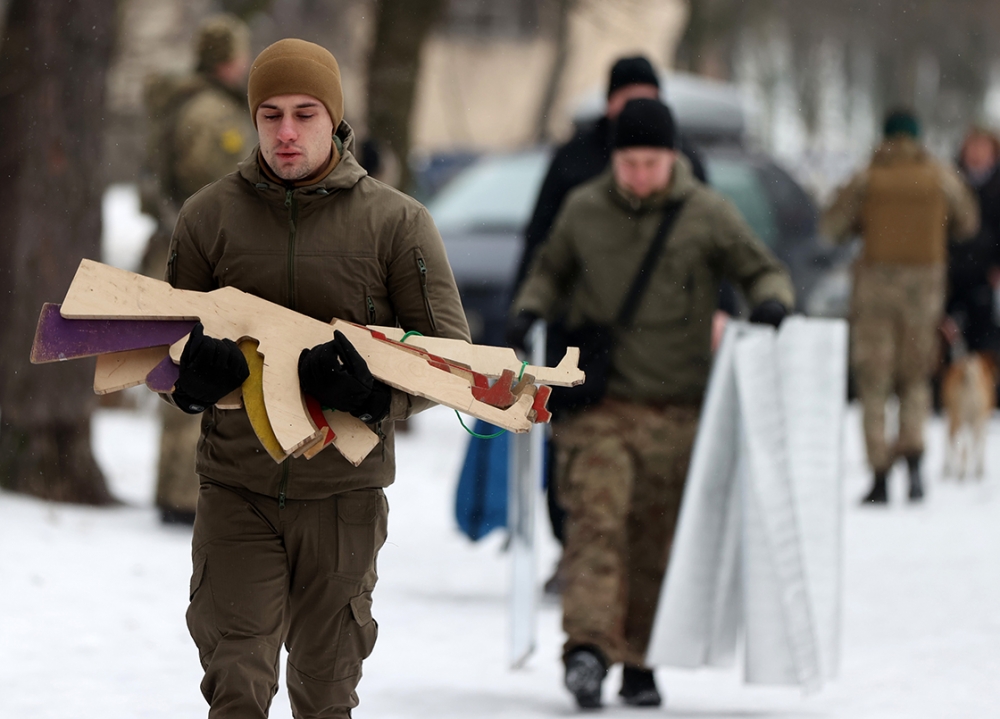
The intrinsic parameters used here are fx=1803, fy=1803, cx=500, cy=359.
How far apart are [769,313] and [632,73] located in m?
1.70

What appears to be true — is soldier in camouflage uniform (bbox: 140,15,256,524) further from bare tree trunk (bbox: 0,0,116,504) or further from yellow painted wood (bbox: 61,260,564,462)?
yellow painted wood (bbox: 61,260,564,462)

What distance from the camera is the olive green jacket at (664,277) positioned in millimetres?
5809

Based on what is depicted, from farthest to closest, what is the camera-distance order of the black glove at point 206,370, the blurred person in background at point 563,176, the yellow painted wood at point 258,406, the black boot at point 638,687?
the blurred person in background at point 563,176
the black boot at point 638,687
the yellow painted wood at point 258,406
the black glove at point 206,370

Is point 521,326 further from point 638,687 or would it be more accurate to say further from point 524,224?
point 524,224

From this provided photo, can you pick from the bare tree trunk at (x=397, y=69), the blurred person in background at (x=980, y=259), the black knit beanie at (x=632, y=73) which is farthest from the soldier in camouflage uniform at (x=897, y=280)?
the black knit beanie at (x=632, y=73)

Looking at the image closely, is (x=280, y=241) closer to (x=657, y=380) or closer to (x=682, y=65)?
(x=657, y=380)

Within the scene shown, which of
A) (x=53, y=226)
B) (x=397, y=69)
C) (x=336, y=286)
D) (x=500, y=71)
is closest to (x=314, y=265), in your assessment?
(x=336, y=286)

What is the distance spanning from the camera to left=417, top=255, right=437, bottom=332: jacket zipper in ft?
12.4

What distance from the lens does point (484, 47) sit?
4288 centimetres

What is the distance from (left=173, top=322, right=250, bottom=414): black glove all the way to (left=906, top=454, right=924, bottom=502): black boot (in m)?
8.11

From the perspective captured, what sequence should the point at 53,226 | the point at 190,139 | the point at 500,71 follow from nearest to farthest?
the point at 190,139
the point at 53,226
the point at 500,71

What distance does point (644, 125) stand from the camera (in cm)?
578

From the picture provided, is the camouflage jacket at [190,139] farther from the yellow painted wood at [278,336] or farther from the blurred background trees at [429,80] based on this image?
the yellow painted wood at [278,336]

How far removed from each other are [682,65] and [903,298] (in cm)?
2587
